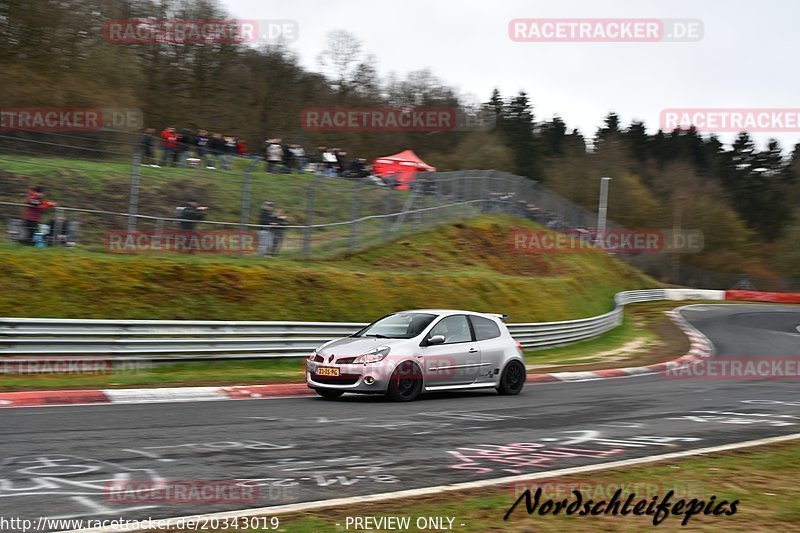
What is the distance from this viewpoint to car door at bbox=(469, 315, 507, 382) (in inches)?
547

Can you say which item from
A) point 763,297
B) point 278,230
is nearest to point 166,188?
point 278,230

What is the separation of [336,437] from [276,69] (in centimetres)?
4881

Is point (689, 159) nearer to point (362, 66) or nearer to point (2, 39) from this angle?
point (362, 66)

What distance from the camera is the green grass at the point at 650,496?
17.7 ft

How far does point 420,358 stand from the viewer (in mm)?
12891

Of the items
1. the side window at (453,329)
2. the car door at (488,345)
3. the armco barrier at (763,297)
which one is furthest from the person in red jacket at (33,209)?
the armco barrier at (763,297)

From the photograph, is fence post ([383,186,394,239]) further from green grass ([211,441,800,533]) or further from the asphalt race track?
green grass ([211,441,800,533])

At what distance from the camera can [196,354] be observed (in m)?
16.3

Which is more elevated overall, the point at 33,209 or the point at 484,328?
the point at 33,209

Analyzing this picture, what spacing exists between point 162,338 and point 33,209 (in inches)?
161

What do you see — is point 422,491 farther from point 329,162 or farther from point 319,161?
point 319,161

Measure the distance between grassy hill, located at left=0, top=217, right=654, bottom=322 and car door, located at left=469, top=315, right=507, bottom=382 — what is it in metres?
6.46

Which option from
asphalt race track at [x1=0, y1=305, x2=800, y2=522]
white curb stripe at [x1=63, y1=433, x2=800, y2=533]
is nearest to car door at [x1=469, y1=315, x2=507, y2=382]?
asphalt race track at [x1=0, y1=305, x2=800, y2=522]

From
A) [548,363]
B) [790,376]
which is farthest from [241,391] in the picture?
[790,376]
